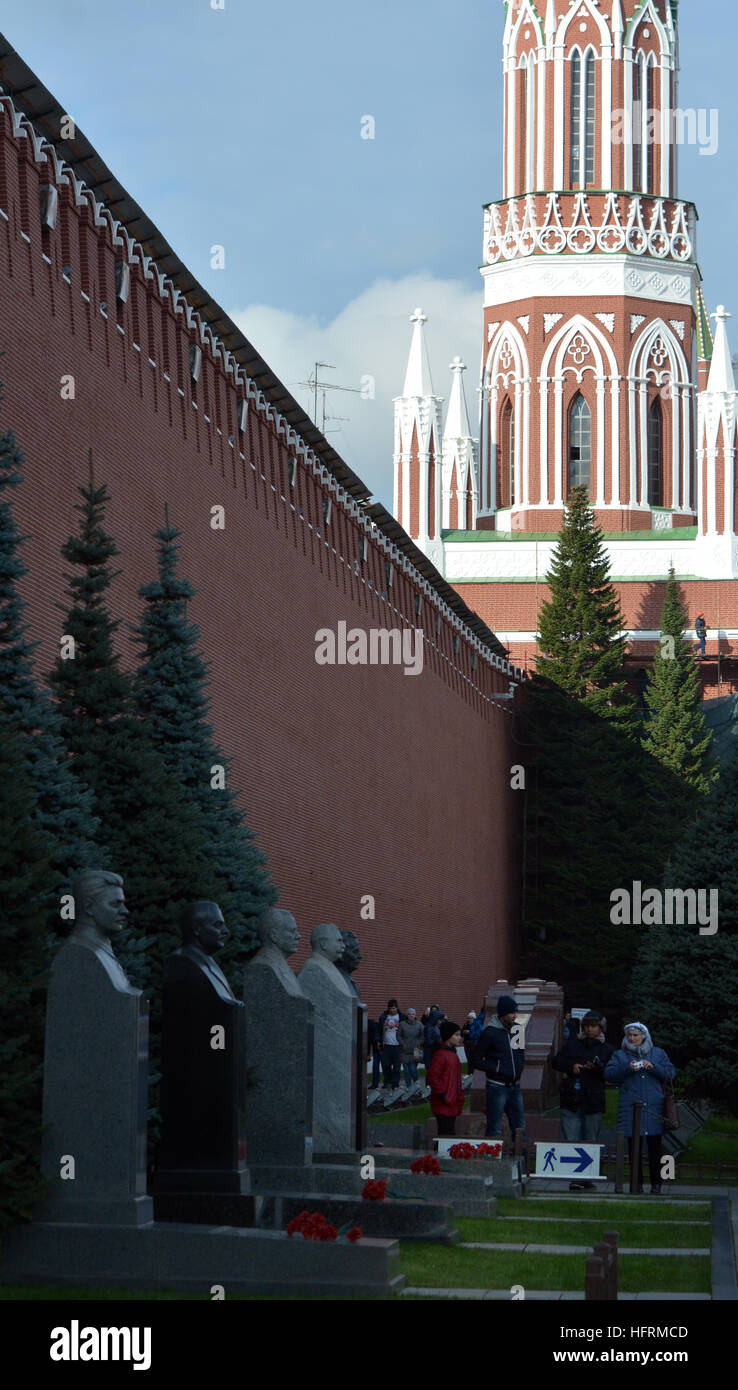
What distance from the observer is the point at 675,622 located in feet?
178

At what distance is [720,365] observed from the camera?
5962cm

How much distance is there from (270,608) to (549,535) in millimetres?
33319

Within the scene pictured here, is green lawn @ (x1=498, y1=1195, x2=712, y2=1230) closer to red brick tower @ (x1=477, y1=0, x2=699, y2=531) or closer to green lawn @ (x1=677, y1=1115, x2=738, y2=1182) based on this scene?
green lawn @ (x1=677, y1=1115, x2=738, y2=1182)

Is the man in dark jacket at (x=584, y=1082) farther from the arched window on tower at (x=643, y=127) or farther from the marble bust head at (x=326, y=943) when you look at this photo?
the arched window on tower at (x=643, y=127)

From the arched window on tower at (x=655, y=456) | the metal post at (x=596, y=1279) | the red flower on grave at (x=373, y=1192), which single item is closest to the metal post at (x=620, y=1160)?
the red flower on grave at (x=373, y=1192)

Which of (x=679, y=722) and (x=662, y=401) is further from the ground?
(x=662, y=401)

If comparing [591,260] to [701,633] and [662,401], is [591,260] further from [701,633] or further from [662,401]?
[701,633]

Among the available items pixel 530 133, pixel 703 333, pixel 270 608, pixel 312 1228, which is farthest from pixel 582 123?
pixel 312 1228

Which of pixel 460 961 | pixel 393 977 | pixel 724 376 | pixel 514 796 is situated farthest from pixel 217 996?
pixel 724 376

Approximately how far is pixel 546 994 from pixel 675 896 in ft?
33.3

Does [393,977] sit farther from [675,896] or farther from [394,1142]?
[394,1142]

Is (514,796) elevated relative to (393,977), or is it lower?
elevated

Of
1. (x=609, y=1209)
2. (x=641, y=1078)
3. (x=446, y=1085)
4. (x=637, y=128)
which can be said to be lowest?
(x=609, y=1209)
